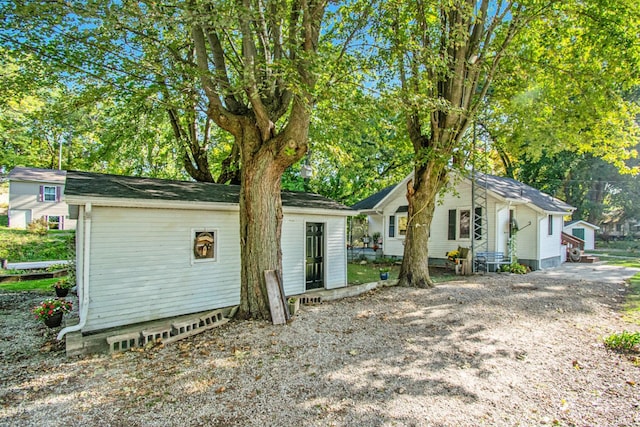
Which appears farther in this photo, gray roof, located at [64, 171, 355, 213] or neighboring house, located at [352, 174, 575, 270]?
neighboring house, located at [352, 174, 575, 270]

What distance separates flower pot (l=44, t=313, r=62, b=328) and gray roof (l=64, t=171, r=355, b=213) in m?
2.39

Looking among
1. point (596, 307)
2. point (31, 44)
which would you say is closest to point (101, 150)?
point (31, 44)

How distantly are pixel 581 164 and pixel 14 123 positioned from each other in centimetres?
3945

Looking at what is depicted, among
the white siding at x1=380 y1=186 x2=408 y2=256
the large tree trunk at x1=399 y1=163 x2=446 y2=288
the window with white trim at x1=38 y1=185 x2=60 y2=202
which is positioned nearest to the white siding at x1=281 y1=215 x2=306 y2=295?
the large tree trunk at x1=399 y1=163 x2=446 y2=288

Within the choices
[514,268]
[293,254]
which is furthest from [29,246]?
[514,268]

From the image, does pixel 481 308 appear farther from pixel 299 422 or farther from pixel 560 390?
pixel 299 422

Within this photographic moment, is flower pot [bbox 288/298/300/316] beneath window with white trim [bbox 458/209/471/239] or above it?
beneath

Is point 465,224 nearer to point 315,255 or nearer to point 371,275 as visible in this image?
point 371,275

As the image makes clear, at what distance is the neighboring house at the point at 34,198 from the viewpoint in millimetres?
21750

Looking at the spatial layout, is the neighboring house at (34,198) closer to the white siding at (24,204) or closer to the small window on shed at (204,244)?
the white siding at (24,204)

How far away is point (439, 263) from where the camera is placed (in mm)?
15672

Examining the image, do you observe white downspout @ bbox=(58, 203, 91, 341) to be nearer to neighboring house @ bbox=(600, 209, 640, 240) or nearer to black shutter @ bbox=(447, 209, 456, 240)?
black shutter @ bbox=(447, 209, 456, 240)

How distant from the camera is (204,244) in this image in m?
7.63

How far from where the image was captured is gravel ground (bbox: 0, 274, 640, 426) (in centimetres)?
345
